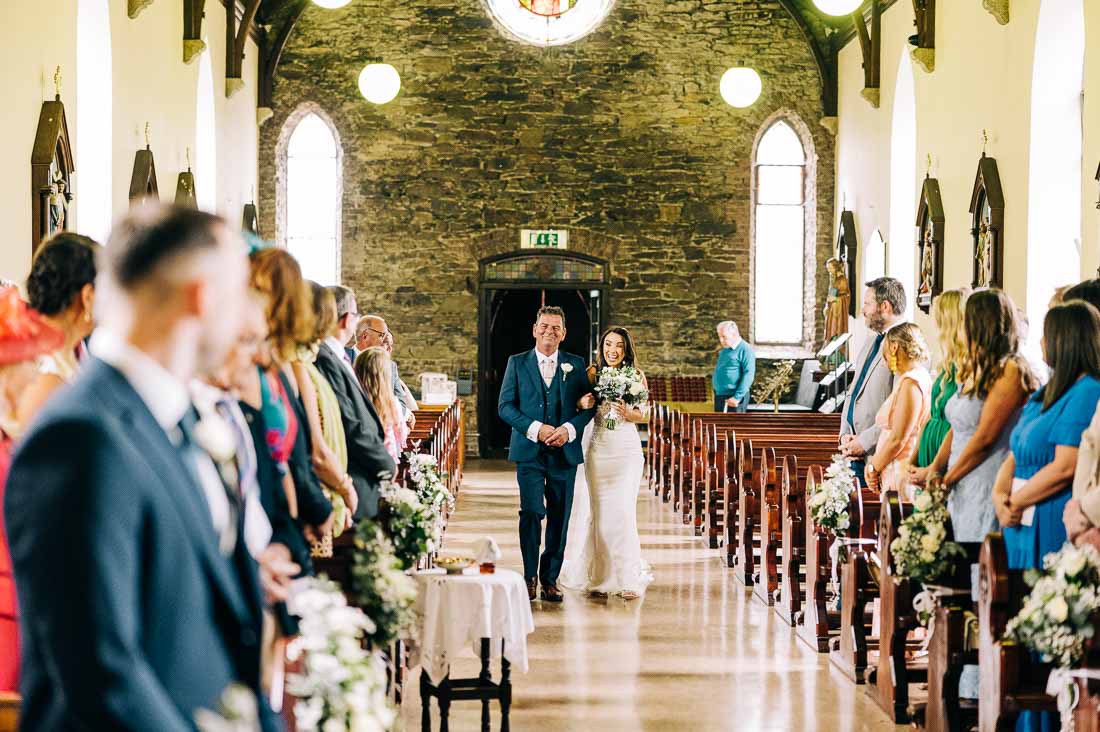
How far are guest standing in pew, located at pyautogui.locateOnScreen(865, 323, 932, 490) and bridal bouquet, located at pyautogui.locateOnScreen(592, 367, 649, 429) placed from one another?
1736 mm

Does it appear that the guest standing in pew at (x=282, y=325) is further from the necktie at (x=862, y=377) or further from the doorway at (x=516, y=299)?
the doorway at (x=516, y=299)

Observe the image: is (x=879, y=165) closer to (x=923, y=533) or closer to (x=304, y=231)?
(x=304, y=231)

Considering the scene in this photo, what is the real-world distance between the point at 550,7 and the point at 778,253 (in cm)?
447

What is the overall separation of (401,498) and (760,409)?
1158cm

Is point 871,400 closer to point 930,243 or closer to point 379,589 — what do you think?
point 379,589

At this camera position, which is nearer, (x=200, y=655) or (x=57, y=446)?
(x=57, y=446)

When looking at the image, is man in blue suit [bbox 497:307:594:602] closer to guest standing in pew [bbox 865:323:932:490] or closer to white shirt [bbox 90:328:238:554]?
guest standing in pew [bbox 865:323:932:490]

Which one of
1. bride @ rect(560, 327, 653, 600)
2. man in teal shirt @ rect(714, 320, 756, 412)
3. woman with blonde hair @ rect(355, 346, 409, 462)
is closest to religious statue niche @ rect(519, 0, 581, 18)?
man in teal shirt @ rect(714, 320, 756, 412)

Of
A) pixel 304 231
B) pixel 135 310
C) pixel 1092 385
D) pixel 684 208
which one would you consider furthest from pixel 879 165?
pixel 135 310

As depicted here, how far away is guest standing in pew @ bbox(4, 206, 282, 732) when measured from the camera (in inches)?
60.2

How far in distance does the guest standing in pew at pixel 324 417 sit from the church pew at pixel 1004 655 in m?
2.04

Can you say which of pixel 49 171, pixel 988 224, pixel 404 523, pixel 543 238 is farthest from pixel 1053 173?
pixel 543 238

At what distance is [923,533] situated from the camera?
4812 mm

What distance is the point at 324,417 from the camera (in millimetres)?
4168
